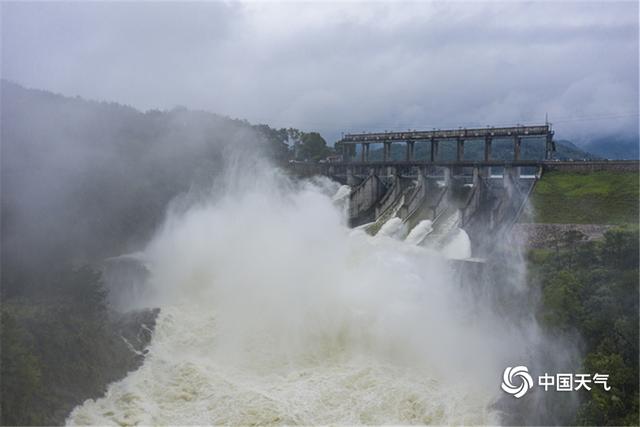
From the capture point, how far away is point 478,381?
17.0 m

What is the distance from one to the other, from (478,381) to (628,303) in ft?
17.2

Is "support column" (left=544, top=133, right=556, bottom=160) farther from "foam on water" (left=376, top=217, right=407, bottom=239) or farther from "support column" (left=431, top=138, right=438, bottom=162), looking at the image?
"foam on water" (left=376, top=217, right=407, bottom=239)

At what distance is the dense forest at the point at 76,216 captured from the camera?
50.0ft

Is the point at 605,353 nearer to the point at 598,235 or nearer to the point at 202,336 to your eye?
the point at 598,235

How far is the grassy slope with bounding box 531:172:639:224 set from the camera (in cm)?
2472

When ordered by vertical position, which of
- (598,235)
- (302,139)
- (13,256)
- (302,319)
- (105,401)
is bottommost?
(105,401)

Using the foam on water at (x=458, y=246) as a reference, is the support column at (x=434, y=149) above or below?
above

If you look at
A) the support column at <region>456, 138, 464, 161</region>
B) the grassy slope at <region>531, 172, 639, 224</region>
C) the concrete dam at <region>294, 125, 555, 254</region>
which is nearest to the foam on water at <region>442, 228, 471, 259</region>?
the concrete dam at <region>294, 125, 555, 254</region>

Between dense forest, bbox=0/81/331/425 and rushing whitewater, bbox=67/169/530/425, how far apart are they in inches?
46.0

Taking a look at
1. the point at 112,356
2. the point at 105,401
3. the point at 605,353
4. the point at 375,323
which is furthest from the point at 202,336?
the point at 605,353
